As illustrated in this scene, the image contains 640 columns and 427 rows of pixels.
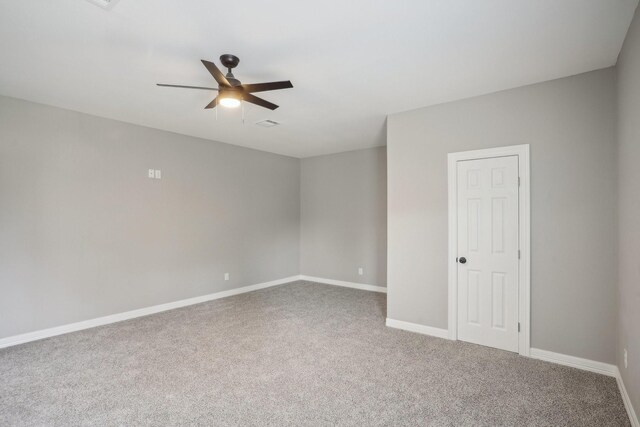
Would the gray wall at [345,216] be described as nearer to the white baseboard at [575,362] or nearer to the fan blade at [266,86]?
the white baseboard at [575,362]

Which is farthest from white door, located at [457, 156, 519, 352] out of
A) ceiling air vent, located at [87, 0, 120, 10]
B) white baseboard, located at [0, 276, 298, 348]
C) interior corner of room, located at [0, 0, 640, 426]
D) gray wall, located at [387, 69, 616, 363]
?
white baseboard, located at [0, 276, 298, 348]

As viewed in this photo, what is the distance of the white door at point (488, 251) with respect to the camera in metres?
3.31

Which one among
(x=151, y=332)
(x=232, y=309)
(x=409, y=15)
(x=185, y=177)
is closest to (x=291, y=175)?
(x=185, y=177)

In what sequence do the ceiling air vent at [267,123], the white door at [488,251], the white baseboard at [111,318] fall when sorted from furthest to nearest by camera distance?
the ceiling air vent at [267,123] < the white baseboard at [111,318] < the white door at [488,251]

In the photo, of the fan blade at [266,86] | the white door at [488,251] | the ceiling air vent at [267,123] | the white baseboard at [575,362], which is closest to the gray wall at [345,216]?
the ceiling air vent at [267,123]

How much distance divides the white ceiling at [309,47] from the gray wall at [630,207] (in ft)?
0.85

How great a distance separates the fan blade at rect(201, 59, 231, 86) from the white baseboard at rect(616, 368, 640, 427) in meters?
3.59

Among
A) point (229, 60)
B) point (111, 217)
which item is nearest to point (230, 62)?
point (229, 60)

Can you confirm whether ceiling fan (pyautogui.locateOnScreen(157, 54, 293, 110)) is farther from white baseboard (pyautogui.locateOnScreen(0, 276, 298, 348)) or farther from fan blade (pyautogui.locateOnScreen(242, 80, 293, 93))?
white baseboard (pyautogui.locateOnScreen(0, 276, 298, 348))

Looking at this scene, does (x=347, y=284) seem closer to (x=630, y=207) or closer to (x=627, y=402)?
(x=627, y=402)

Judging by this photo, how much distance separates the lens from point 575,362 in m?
2.98

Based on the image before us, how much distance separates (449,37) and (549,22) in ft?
2.10

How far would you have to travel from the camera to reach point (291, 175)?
7.08 meters

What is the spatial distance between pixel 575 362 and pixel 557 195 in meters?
1.55
